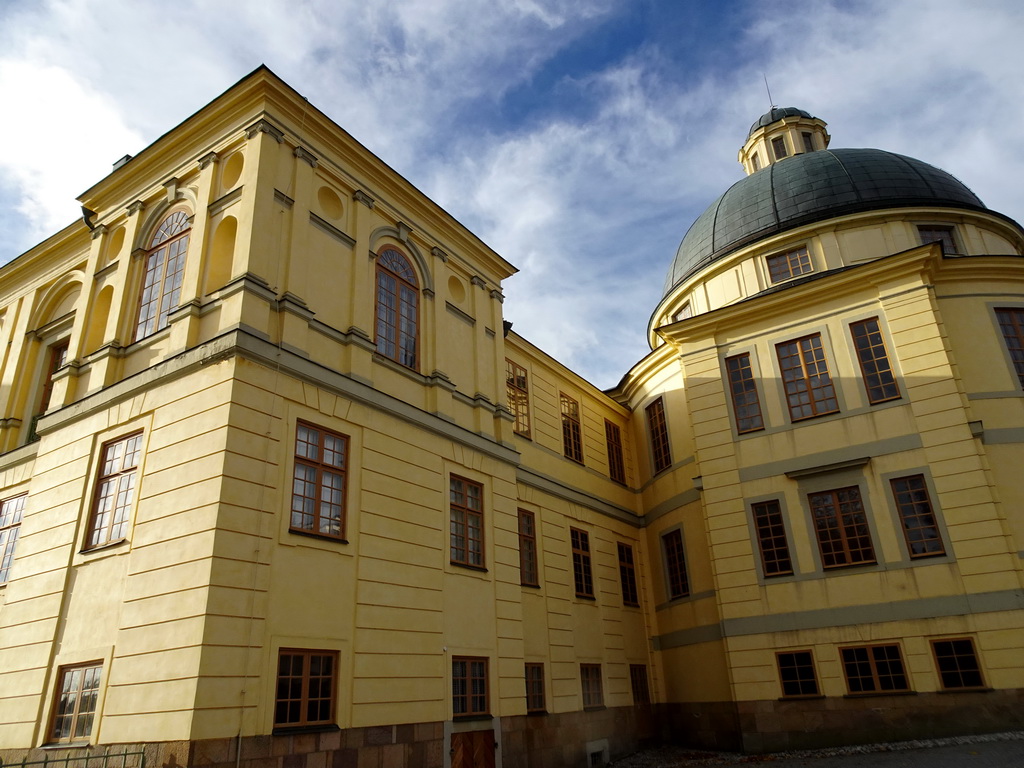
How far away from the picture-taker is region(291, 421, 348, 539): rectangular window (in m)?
12.6

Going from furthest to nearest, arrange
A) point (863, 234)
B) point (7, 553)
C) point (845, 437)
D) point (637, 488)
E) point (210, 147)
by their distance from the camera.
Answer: point (637, 488)
point (863, 234)
point (845, 437)
point (7, 553)
point (210, 147)

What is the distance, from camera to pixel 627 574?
23.5 meters

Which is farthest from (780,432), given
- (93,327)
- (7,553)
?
(7,553)

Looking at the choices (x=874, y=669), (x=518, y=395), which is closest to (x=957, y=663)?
(x=874, y=669)

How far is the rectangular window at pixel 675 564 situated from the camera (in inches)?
883

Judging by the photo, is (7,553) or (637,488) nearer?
(7,553)

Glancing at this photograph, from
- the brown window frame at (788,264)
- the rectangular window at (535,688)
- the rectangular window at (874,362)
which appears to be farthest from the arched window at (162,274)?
the brown window frame at (788,264)

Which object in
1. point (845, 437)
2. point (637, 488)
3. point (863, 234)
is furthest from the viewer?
point (637, 488)

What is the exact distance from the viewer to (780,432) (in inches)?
808

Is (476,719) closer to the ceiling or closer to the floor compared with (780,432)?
closer to the floor

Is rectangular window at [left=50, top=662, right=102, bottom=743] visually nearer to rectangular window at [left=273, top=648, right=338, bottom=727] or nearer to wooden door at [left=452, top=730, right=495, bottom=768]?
rectangular window at [left=273, top=648, right=338, bottom=727]

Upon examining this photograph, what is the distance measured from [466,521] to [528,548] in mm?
Answer: 3817

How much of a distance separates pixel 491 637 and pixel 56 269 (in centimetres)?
1468

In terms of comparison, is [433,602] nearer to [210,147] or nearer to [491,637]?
[491,637]
